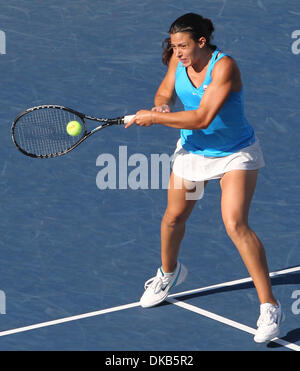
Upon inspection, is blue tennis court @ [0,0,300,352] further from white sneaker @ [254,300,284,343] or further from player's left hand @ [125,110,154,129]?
player's left hand @ [125,110,154,129]

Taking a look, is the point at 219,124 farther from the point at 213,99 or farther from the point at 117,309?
the point at 117,309

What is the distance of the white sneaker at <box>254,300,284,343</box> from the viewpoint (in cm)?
805

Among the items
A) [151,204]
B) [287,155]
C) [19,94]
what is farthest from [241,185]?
[19,94]

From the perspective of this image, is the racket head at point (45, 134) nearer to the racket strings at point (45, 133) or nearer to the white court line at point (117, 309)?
the racket strings at point (45, 133)

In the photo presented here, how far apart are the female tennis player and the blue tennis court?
61cm

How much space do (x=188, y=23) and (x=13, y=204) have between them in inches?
116

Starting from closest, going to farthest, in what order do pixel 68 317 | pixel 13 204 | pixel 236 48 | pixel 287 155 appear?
pixel 68 317 < pixel 13 204 < pixel 287 155 < pixel 236 48

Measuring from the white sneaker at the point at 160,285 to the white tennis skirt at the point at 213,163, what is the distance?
86 cm

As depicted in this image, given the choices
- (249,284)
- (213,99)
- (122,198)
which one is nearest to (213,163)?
(213,99)

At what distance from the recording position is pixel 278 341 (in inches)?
319

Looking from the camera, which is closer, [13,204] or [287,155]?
[13,204]

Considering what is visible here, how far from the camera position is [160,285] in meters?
8.74

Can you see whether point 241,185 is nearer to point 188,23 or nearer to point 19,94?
point 188,23

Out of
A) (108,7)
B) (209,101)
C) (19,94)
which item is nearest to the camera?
(209,101)
